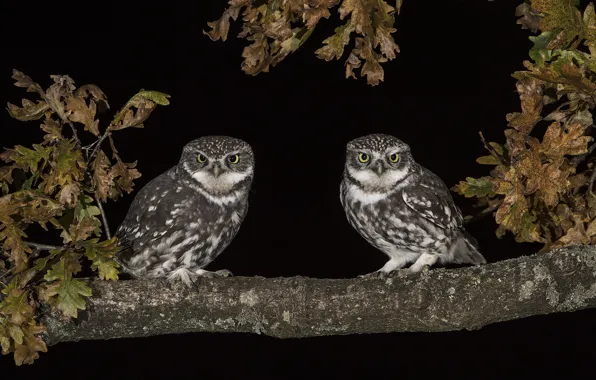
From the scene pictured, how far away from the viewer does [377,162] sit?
4.74 metres

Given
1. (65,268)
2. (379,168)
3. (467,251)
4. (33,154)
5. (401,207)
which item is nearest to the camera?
(65,268)

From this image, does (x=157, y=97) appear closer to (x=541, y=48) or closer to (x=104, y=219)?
(x=104, y=219)

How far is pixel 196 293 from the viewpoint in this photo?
182 inches

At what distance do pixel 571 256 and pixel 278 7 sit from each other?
5.21 feet

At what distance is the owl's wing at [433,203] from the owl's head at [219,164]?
0.74 metres

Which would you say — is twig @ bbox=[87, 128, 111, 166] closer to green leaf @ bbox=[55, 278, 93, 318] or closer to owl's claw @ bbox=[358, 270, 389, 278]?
green leaf @ bbox=[55, 278, 93, 318]

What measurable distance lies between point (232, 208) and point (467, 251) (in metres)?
1.17

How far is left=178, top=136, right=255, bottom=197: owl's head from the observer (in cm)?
462

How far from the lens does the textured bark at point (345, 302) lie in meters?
4.48

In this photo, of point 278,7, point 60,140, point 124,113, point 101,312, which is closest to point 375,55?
point 278,7

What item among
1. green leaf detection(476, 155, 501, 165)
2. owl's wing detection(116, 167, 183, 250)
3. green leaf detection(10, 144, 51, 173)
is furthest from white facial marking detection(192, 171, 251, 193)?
green leaf detection(476, 155, 501, 165)

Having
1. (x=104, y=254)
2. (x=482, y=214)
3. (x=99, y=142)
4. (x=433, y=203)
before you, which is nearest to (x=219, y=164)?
(x=99, y=142)

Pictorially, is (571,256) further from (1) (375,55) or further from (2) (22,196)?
(2) (22,196)

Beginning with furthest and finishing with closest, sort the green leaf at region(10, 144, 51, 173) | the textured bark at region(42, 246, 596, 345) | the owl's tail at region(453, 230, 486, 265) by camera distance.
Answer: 1. the owl's tail at region(453, 230, 486, 265)
2. the textured bark at region(42, 246, 596, 345)
3. the green leaf at region(10, 144, 51, 173)
